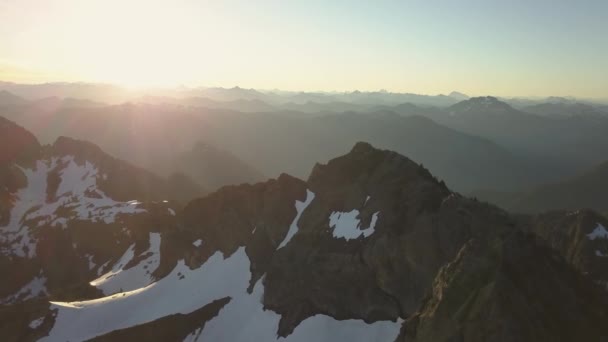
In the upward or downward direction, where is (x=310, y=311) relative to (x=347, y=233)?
downward

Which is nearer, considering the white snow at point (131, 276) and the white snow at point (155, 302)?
the white snow at point (155, 302)

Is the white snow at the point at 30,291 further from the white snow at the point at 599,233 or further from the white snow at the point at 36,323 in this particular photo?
the white snow at the point at 599,233

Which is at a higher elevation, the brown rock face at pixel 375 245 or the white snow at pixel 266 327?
the brown rock face at pixel 375 245

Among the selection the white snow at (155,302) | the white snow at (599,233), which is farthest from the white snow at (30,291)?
the white snow at (599,233)

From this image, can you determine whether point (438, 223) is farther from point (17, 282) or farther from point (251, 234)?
point (17, 282)

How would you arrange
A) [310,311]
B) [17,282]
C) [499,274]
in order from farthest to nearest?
[17,282] → [310,311] → [499,274]

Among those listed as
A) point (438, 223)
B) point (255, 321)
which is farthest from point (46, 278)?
point (438, 223)

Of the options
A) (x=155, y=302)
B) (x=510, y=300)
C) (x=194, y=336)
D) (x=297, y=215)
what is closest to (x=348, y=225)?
(x=297, y=215)
